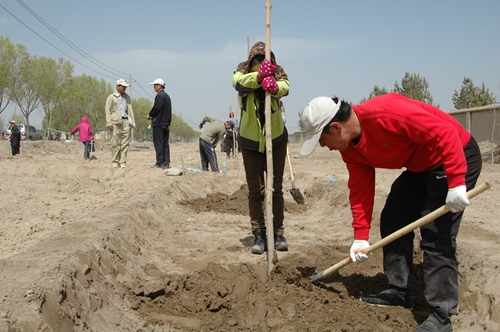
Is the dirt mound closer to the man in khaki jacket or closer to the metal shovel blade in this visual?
the metal shovel blade

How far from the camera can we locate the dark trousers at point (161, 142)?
9789 mm

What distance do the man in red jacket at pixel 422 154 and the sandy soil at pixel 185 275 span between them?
15.7 inches

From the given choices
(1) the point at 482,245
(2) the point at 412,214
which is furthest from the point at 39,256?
(1) the point at 482,245

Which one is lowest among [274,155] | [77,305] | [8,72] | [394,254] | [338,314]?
[338,314]

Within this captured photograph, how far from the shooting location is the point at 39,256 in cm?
331

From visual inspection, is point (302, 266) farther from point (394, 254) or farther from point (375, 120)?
point (375, 120)

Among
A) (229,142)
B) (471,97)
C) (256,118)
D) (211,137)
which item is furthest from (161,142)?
(471,97)

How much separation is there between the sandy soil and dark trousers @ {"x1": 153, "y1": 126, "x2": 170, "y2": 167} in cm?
339

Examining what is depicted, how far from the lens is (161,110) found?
9.73 m

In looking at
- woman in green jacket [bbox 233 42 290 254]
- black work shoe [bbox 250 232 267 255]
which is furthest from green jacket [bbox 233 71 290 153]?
black work shoe [bbox 250 232 267 255]

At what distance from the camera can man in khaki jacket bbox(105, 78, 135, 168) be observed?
372 inches

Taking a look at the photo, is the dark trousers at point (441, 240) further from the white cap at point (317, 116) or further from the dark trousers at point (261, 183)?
the dark trousers at point (261, 183)

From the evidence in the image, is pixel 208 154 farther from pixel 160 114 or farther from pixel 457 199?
pixel 457 199

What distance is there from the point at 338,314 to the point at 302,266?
72 cm
